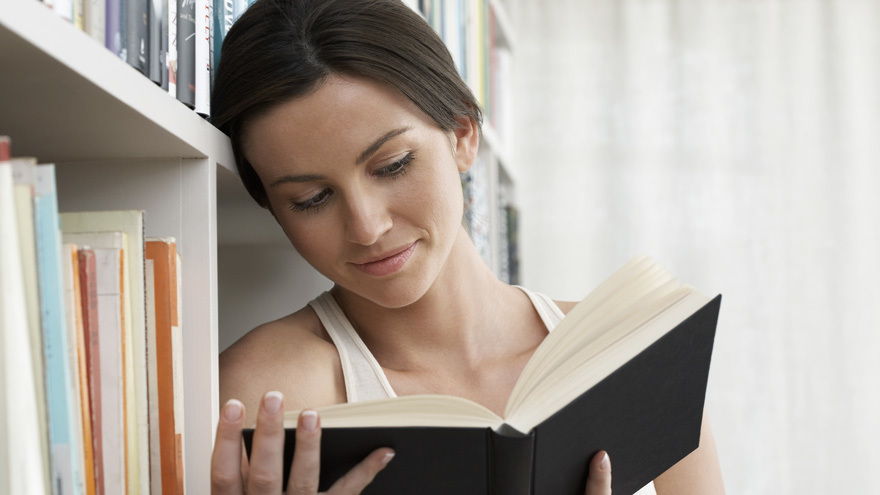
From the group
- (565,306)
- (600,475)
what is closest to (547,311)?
(565,306)

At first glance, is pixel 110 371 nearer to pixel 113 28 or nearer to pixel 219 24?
pixel 113 28

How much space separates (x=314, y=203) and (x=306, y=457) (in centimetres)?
34

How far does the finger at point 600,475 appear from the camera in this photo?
70 centimetres

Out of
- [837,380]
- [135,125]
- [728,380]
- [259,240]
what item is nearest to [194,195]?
[135,125]

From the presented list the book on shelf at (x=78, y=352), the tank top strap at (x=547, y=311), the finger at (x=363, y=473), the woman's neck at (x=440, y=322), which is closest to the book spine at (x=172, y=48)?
the book on shelf at (x=78, y=352)

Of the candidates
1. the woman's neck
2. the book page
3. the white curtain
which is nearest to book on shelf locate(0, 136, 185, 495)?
the book page

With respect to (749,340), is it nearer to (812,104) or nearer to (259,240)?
(812,104)

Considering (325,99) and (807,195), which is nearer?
(325,99)

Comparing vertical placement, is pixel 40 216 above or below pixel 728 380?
above

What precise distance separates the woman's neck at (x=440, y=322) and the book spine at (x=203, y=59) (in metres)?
0.37

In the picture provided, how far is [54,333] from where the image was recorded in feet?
1.53

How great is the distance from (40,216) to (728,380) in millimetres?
2561

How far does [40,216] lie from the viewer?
1.50 feet

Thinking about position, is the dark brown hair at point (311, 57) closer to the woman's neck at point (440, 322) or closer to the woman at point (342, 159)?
the woman at point (342, 159)
